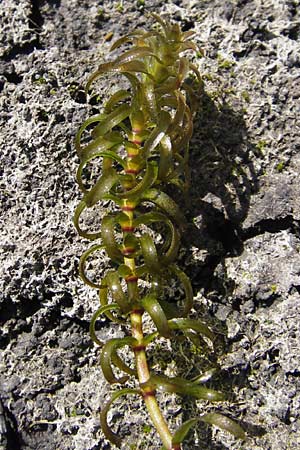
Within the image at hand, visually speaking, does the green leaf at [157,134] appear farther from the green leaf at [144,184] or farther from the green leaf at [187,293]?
the green leaf at [187,293]

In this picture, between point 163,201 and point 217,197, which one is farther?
point 217,197

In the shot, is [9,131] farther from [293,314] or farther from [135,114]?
[293,314]

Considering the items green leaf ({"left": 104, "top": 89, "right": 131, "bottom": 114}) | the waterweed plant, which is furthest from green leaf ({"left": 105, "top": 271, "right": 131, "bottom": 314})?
green leaf ({"left": 104, "top": 89, "right": 131, "bottom": 114})

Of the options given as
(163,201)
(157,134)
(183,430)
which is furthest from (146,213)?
(183,430)

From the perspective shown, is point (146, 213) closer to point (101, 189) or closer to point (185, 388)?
point (101, 189)

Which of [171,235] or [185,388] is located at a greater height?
[171,235]
